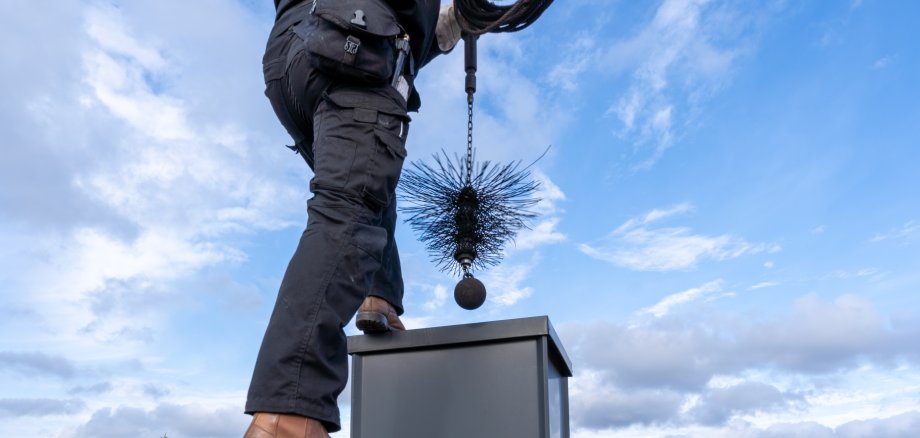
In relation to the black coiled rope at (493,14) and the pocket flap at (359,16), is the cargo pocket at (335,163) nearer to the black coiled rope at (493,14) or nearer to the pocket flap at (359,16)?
the pocket flap at (359,16)

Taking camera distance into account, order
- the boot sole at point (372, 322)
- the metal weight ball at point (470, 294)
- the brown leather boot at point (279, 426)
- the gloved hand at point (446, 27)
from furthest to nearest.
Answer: the gloved hand at point (446, 27), the metal weight ball at point (470, 294), the boot sole at point (372, 322), the brown leather boot at point (279, 426)

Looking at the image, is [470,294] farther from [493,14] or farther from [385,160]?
[493,14]

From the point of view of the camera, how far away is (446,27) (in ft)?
8.61

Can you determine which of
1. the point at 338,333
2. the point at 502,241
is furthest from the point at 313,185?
the point at 502,241

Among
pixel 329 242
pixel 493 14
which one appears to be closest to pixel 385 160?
pixel 329 242

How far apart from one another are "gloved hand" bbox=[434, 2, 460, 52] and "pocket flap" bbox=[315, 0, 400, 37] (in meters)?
0.73

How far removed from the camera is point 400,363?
2.29 meters

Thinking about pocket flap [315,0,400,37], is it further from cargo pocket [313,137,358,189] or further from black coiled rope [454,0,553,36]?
black coiled rope [454,0,553,36]

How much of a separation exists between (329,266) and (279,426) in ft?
1.04

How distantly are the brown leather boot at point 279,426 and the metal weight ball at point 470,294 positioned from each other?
97 cm

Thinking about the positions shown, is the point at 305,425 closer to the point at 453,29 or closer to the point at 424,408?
the point at 424,408

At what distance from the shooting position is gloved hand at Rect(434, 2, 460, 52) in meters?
2.62

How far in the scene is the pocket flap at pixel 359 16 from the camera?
1.79m

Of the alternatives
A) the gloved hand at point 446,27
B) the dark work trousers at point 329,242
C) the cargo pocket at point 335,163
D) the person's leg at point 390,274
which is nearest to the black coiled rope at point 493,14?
the gloved hand at point 446,27
